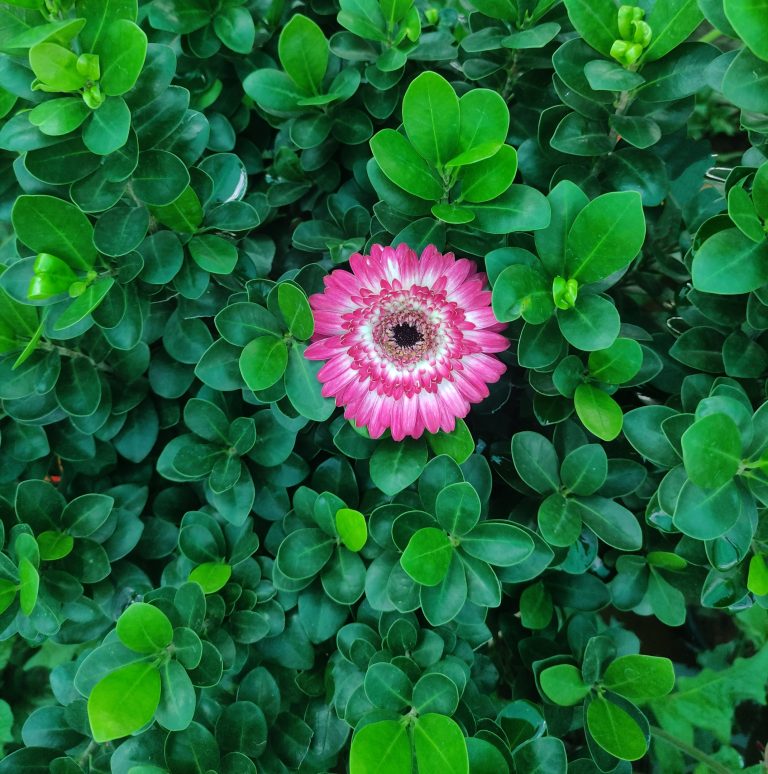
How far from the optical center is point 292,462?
Answer: 863 millimetres

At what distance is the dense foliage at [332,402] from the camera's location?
2.12 feet

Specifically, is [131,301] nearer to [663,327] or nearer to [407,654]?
[407,654]

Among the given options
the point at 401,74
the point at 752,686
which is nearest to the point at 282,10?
the point at 401,74

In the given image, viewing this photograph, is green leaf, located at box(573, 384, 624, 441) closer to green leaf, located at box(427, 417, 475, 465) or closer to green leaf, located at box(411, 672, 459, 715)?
green leaf, located at box(427, 417, 475, 465)

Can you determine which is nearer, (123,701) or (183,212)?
(123,701)

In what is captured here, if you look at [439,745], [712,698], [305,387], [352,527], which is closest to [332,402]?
[305,387]

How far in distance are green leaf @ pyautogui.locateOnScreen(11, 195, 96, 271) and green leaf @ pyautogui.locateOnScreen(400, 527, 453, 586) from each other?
0.46m

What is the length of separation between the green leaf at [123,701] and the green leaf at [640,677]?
1.65 ft

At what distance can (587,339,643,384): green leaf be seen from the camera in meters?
0.69

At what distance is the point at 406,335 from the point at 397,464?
0.19 m

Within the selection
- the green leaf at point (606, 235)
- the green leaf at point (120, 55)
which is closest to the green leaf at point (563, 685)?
the green leaf at point (606, 235)

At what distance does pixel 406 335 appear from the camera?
0.85m

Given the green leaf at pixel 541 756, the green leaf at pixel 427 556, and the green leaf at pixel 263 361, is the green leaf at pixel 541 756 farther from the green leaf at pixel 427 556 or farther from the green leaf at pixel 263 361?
the green leaf at pixel 263 361

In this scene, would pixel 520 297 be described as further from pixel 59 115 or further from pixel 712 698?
pixel 712 698
